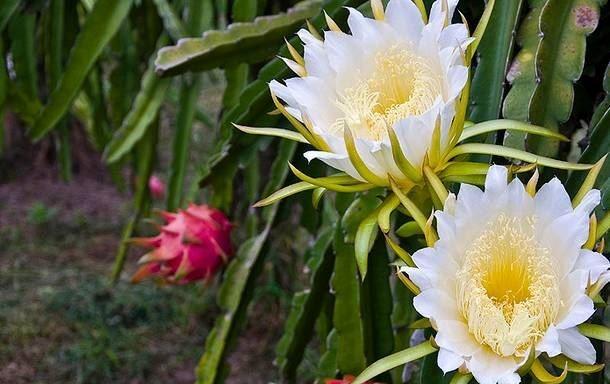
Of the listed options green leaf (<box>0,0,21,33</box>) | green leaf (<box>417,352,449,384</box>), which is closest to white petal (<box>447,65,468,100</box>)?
green leaf (<box>417,352,449,384</box>)

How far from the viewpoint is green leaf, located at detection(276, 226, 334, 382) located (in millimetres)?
987

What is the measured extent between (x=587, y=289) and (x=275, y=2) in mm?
956

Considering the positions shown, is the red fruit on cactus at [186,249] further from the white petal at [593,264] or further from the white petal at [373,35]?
the white petal at [593,264]

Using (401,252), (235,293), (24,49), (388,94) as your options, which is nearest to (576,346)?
(401,252)

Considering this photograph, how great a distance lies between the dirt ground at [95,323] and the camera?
223 centimetres

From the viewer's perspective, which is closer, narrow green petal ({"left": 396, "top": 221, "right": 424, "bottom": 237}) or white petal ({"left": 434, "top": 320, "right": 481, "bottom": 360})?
white petal ({"left": 434, "top": 320, "right": 481, "bottom": 360})

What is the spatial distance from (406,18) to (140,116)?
0.88 meters

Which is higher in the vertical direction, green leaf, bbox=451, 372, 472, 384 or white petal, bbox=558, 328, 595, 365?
white petal, bbox=558, 328, 595, 365

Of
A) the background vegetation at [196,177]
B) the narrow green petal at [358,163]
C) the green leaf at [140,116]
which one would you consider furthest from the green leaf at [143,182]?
the narrow green petal at [358,163]

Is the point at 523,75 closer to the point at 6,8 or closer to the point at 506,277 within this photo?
the point at 506,277

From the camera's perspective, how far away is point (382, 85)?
61cm

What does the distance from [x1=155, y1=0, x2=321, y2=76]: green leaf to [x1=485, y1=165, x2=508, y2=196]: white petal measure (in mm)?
509

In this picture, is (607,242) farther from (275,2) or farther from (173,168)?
(173,168)

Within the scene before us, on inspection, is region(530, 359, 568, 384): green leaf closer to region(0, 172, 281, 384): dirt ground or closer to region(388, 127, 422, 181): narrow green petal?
region(388, 127, 422, 181): narrow green petal
